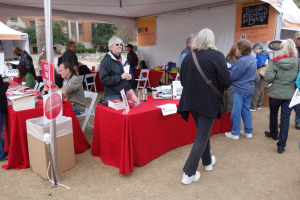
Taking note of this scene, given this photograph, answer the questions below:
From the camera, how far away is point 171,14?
743cm

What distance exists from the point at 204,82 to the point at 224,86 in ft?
0.68

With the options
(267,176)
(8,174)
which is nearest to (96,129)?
(8,174)

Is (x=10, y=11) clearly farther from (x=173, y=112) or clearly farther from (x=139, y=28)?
(x=173, y=112)

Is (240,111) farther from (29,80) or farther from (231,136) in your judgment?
(29,80)

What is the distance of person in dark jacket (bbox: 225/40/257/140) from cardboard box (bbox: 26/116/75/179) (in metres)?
2.24

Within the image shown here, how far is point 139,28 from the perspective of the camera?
8.92m

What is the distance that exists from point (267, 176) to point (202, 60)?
4.83ft

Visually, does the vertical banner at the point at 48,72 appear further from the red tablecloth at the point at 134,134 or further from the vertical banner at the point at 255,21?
the vertical banner at the point at 255,21

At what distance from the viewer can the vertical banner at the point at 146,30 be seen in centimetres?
829

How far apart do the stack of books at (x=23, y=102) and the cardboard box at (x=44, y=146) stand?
0.68 ft

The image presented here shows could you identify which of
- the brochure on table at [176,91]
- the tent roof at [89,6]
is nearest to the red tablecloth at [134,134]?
the brochure on table at [176,91]

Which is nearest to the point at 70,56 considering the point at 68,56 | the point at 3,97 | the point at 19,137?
the point at 68,56

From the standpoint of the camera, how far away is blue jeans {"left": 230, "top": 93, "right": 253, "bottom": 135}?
127 inches

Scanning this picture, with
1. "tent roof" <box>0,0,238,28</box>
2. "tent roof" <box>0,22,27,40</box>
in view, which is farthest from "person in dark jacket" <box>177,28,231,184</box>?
"tent roof" <box>0,22,27,40</box>
